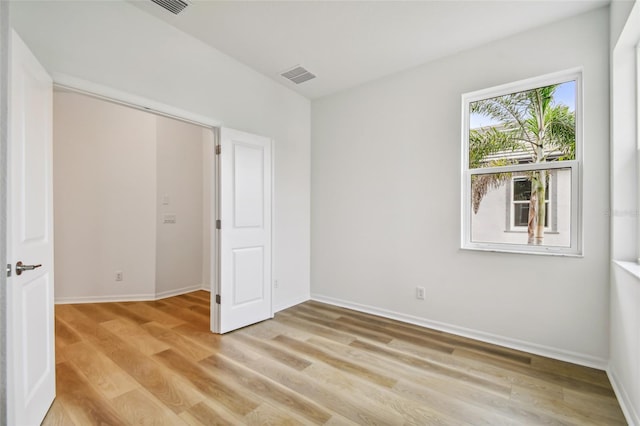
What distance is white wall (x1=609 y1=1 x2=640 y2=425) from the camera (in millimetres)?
1927

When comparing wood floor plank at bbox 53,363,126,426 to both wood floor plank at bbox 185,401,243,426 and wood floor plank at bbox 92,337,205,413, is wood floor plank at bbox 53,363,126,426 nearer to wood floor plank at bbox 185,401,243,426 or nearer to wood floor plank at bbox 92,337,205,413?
wood floor plank at bbox 92,337,205,413

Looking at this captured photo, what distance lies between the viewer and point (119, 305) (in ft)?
12.8

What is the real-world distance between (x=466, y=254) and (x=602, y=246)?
101cm

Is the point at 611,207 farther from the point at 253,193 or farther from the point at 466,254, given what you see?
the point at 253,193

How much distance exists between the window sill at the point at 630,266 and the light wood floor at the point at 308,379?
0.89m

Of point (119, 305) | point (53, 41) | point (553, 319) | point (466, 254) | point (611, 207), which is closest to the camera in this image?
point (53, 41)

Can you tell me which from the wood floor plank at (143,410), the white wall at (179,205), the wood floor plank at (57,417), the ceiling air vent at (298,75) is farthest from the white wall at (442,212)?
the wood floor plank at (57,417)

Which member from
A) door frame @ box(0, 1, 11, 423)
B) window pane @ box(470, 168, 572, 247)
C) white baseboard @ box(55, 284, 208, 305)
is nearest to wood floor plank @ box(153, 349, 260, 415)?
door frame @ box(0, 1, 11, 423)

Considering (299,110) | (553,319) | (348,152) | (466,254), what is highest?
(299,110)

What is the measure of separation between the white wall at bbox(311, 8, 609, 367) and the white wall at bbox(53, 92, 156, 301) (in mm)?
2450

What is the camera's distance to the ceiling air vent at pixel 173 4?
236 cm

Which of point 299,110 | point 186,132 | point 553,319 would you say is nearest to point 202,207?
point 186,132

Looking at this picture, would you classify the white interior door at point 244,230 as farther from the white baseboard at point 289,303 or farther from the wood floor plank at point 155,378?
the wood floor plank at point 155,378

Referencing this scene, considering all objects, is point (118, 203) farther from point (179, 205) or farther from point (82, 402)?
point (82, 402)
